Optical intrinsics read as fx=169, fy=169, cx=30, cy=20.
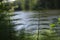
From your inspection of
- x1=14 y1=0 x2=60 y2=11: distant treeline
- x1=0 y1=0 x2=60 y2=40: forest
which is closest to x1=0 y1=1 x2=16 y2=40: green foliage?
x1=0 y1=0 x2=60 y2=40: forest

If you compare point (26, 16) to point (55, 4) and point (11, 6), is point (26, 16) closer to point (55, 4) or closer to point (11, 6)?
point (11, 6)

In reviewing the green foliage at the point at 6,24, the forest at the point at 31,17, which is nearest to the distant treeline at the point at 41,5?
the forest at the point at 31,17

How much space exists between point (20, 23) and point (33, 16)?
0.17 metres

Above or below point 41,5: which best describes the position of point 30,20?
below

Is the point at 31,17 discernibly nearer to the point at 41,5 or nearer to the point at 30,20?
the point at 30,20

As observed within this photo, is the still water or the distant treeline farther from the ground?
the distant treeline

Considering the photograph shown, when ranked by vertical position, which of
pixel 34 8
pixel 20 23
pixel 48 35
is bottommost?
pixel 48 35

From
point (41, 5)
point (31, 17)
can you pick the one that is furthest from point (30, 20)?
point (41, 5)

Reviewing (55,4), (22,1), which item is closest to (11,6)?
(22,1)

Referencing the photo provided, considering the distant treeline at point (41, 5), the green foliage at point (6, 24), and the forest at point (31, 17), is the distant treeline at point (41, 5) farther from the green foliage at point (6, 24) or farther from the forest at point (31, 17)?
the green foliage at point (6, 24)

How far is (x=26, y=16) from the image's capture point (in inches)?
76.1

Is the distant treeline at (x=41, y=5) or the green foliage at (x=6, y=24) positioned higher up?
the distant treeline at (x=41, y=5)

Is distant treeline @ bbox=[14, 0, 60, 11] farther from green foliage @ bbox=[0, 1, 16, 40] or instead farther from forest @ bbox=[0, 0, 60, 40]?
green foliage @ bbox=[0, 1, 16, 40]

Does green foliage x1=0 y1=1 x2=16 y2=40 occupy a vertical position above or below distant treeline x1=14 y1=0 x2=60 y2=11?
below
